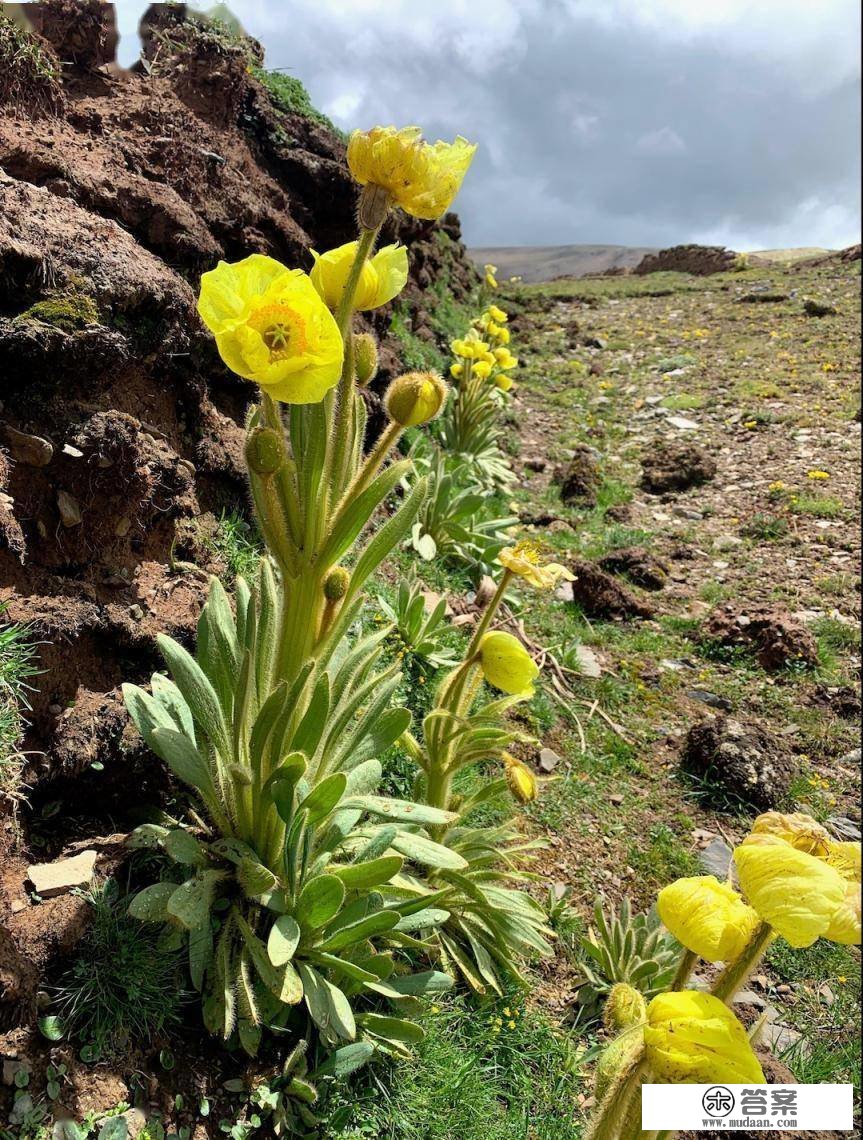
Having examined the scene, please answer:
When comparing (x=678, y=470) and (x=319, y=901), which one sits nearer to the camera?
(x=319, y=901)

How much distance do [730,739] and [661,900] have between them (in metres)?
2.30

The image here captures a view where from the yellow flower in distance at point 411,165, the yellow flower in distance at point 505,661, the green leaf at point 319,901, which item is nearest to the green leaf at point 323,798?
the green leaf at point 319,901

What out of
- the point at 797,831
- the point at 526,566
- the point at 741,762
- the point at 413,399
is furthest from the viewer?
the point at 741,762

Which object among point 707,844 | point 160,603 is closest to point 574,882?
point 707,844

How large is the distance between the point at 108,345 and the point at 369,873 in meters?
1.79

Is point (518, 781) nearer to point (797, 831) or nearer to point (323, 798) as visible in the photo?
point (323, 798)

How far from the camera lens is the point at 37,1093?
1295 millimetres

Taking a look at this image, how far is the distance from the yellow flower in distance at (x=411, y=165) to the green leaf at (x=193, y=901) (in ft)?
4.93

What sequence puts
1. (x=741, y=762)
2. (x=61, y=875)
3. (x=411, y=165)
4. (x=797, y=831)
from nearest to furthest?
(x=797, y=831), (x=411, y=165), (x=61, y=875), (x=741, y=762)

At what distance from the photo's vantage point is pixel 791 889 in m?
0.84

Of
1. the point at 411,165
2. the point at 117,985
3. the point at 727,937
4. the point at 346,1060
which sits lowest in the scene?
the point at 346,1060

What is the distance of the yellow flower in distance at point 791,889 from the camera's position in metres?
0.82

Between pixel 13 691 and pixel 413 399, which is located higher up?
pixel 413 399

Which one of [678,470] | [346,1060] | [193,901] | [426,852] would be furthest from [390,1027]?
[678,470]
